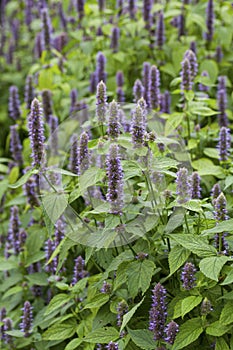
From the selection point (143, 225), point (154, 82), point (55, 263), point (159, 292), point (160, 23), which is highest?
point (160, 23)

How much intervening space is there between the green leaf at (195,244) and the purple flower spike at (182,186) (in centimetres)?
15

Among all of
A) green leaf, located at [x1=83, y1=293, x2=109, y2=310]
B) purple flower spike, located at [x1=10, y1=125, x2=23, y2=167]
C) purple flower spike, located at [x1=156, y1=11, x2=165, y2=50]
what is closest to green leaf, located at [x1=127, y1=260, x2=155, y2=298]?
green leaf, located at [x1=83, y1=293, x2=109, y2=310]

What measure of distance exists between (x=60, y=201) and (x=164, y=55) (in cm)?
267

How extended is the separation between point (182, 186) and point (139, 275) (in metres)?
0.37

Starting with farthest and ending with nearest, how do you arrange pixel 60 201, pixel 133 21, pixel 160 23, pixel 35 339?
pixel 133 21 → pixel 160 23 → pixel 35 339 → pixel 60 201

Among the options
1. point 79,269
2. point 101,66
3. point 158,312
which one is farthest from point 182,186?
point 101,66

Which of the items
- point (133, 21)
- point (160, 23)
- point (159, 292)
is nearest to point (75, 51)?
point (133, 21)

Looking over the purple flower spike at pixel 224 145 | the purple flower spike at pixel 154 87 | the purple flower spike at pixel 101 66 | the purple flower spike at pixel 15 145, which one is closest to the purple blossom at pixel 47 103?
the purple flower spike at pixel 15 145

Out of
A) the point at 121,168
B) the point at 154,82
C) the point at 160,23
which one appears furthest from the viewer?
the point at 160,23

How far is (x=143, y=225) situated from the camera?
2545mm

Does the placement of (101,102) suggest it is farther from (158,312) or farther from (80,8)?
(80,8)

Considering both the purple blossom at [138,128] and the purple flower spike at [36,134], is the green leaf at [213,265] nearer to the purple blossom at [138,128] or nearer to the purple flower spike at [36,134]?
the purple blossom at [138,128]

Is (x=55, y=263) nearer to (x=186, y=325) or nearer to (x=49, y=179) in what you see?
(x=49, y=179)

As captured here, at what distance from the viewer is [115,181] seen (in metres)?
2.24
